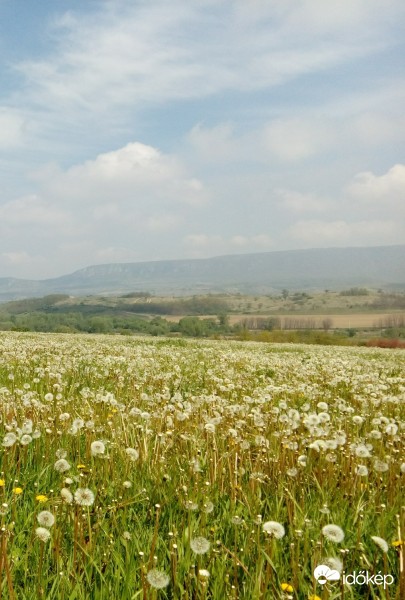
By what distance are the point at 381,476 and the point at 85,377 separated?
6.69m

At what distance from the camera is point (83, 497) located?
3.12 m

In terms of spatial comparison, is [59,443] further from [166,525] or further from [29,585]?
[29,585]

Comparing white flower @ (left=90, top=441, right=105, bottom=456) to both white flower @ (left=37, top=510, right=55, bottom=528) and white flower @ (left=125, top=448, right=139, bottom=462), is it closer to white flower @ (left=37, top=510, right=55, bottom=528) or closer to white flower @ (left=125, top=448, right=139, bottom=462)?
white flower @ (left=125, top=448, right=139, bottom=462)

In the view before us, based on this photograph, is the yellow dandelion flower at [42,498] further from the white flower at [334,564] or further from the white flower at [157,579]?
the white flower at [334,564]

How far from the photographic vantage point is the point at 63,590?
2.54 metres

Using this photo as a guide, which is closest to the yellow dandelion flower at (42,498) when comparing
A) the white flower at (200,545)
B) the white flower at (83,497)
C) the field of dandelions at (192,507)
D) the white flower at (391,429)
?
the field of dandelions at (192,507)

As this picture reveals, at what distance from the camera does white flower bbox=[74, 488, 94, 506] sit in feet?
10.0

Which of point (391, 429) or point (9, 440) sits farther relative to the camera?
point (391, 429)

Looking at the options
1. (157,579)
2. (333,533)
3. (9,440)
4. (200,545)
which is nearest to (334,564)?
(333,533)

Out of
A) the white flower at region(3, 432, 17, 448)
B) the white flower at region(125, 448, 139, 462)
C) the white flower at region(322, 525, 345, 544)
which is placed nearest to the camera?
the white flower at region(322, 525, 345, 544)

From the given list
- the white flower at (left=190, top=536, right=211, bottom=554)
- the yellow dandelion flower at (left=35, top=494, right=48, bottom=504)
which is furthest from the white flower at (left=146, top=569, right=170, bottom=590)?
the yellow dandelion flower at (left=35, top=494, right=48, bottom=504)

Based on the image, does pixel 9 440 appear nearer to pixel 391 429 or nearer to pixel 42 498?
pixel 42 498

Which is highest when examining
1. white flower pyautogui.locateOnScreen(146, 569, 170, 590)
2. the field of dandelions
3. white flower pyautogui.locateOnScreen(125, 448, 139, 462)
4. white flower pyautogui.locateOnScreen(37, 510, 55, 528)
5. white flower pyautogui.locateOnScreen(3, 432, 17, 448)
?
white flower pyautogui.locateOnScreen(3, 432, 17, 448)

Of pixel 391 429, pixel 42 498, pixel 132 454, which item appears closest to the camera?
pixel 42 498
